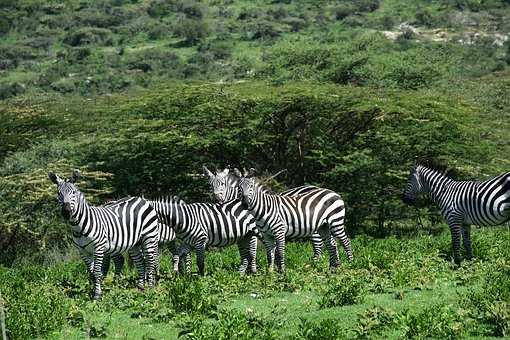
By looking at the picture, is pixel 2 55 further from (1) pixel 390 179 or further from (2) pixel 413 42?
(1) pixel 390 179

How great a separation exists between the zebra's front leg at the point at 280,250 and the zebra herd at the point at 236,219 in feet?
0.06

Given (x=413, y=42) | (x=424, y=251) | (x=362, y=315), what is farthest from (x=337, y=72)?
(x=413, y=42)

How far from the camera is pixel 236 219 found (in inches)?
590

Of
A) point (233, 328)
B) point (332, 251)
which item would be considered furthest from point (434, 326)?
point (332, 251)

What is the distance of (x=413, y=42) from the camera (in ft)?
233

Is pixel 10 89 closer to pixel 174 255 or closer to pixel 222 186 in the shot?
pixel 222 186

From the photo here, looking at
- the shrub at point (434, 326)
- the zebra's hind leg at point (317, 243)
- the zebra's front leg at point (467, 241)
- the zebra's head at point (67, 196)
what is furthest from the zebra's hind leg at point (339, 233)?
the shrub at point (434, 326)

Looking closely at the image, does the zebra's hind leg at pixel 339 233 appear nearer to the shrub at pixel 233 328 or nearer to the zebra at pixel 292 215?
the zebra at pixel 292 215

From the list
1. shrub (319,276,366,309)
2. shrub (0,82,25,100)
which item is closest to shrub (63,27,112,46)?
shrub (0,82,25,100)

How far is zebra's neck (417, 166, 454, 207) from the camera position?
14.8m

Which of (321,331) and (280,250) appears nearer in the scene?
(321,331)

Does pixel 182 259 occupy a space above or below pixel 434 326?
below

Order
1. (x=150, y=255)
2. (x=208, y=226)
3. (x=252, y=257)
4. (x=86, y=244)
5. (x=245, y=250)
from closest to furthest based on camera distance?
(x=86, y=244), (x=150, y=255), (x=208, y=226), (x=252, y=257), (x=245, y=250)

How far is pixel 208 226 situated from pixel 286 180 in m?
10.4
